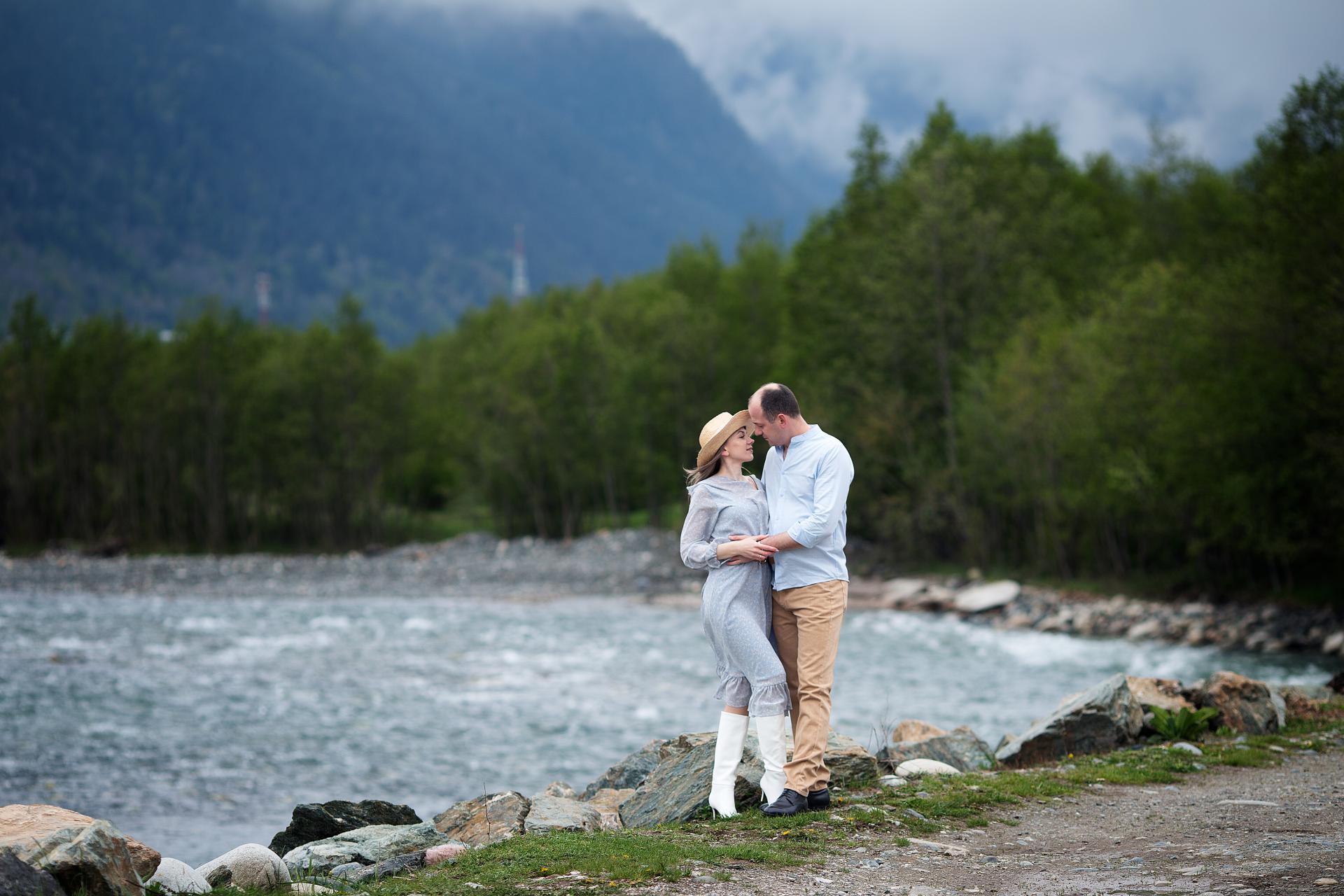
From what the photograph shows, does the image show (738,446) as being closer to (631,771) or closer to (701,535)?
(701,535)

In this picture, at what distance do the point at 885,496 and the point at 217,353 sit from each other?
43697 millimetres

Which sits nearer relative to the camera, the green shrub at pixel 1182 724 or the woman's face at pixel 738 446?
the woman's face at pixel 738 446

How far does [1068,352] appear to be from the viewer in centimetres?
3962

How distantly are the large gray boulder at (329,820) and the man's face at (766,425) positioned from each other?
519 centimetres

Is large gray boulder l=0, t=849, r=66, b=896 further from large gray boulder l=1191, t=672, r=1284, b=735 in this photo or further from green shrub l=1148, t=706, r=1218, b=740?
large gray boulder l=1191, t=672, r=1284, b=735

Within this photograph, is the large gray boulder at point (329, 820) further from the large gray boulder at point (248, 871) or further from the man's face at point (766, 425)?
the man's face at point (766, 425)

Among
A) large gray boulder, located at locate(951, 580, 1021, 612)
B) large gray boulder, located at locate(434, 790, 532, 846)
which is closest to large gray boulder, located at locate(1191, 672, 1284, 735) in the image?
large gray boulder, located at locate(434, 790, 532, 846)

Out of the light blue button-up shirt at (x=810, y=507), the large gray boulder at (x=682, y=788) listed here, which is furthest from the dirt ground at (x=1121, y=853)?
the light blue button-up shirt at (x=810, y=507)

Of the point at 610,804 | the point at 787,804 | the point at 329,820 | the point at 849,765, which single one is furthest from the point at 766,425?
the point at 329,820

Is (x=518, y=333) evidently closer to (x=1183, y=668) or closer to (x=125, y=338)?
(x=125, y=338)

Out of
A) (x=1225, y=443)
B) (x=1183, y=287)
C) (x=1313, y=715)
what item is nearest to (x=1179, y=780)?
(x=1313, y=715)

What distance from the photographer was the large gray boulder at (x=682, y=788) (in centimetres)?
830

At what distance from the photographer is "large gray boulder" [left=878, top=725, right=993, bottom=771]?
11.5m

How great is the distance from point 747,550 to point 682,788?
2.22 m
